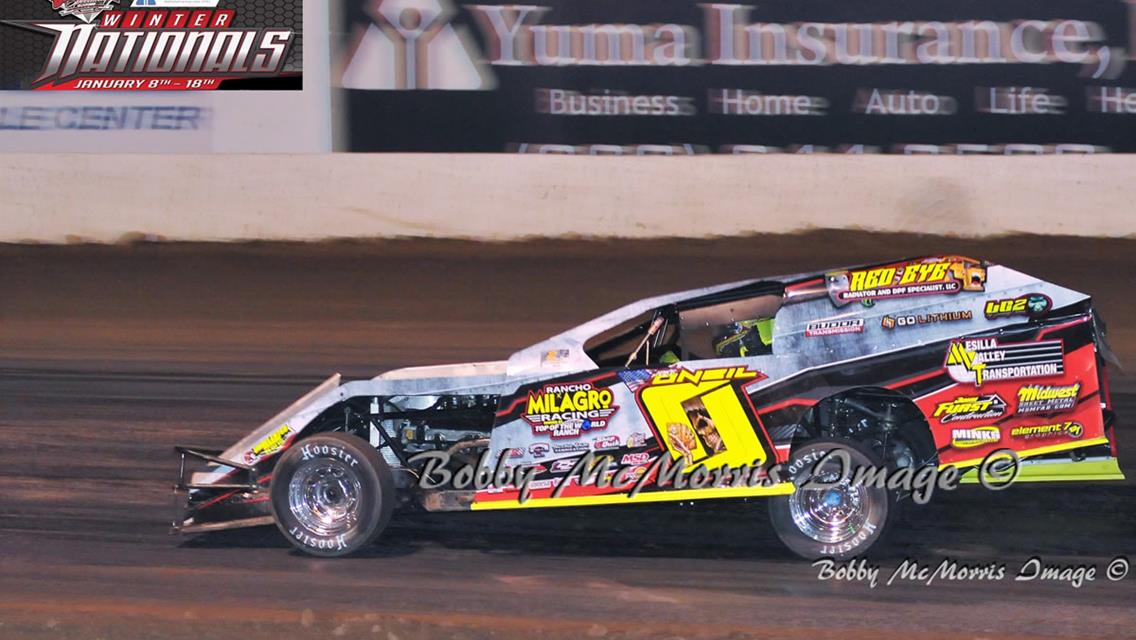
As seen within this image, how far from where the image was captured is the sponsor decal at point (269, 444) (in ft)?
20.7

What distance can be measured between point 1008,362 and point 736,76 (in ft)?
27.8

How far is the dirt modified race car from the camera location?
596cm

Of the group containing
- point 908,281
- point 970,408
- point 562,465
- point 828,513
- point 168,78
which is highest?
point 168,78

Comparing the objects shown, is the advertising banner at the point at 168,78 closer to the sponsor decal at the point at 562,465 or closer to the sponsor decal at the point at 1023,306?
the sponsor decal at the point at 562,465

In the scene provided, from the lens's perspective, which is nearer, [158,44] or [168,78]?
[168,78]

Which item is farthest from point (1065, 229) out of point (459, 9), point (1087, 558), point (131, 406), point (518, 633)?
point (518, 633)

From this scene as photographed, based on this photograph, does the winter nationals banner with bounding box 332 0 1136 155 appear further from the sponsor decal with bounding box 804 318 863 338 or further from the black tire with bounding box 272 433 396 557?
the black tire with bounding box 272 433 396 557

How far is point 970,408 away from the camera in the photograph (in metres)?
6.03

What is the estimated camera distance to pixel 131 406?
30.8 ft

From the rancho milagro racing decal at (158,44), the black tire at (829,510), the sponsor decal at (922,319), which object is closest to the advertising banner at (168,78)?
the rancho milagro racing decal at (158,44)

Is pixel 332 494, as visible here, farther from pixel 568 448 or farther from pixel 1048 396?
pixel 1048 396

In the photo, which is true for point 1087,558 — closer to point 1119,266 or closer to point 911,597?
point 911,597

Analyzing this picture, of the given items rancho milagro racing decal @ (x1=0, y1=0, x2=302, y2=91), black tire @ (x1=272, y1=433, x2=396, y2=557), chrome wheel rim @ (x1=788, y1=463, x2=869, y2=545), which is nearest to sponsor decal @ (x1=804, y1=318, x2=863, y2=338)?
chrome wheel rim @ (x1=788, y1=463, x2=869, y2=545)

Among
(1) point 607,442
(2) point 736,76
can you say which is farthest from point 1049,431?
(2) point 736,76
